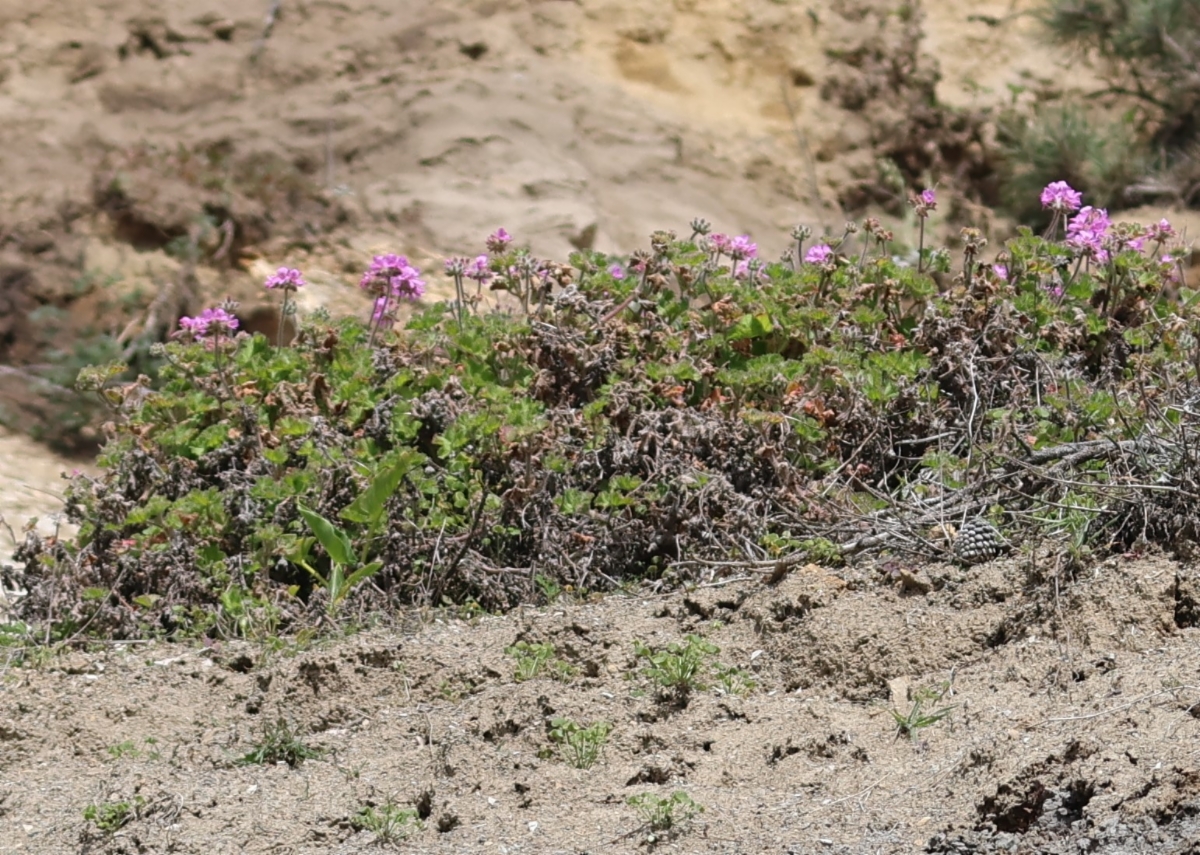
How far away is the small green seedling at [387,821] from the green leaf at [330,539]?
1.27 meters

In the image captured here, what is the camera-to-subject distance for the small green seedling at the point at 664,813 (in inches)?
124

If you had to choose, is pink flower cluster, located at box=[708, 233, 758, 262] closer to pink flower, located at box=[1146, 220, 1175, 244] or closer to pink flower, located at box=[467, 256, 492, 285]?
pink flower, located at box=[467, 256, 492, 285]

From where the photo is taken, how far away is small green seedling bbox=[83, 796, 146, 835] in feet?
11.1

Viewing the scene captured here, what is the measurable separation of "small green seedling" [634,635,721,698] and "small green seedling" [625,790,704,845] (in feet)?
1.93

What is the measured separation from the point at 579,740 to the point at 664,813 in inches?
18.4

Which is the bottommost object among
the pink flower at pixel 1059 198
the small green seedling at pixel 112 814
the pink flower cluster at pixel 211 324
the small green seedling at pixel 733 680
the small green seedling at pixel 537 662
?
the small green seedling at pixel 537 662

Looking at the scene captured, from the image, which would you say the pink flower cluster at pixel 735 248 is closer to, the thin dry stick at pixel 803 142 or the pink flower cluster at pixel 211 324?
the pink flower cluster at pixel 211 324

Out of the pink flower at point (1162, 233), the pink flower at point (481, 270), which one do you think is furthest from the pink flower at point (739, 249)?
the pink flower at point (1162, 233)

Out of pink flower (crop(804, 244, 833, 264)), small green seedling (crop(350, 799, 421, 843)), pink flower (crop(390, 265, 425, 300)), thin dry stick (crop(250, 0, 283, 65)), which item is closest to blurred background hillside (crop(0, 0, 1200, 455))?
thin dry stick (crop(250, 0, 283, 65))

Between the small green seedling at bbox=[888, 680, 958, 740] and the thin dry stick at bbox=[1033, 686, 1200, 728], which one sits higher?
the thin dry stick at bbox=[1033, 686, 1200, 728]

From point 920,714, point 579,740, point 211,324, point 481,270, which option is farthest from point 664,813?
point 481,270

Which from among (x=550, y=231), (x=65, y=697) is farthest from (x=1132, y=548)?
(x=550, y=231)

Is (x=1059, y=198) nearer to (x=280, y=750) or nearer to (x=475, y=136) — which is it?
(x=280, y=750)

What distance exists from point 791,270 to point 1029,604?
6.81ft
